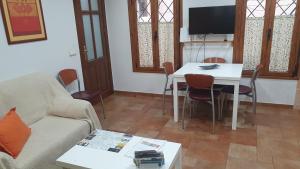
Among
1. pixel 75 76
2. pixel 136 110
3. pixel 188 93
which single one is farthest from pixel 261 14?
pixel 75 76

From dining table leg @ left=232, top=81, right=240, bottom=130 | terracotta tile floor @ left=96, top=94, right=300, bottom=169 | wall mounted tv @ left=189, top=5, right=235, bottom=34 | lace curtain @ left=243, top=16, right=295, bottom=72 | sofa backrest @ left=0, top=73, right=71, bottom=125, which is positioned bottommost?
terracotta tile floor @ left=96, top=94, right=300, bottom=169

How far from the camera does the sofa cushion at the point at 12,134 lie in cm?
184

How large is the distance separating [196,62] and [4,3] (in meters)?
2.79

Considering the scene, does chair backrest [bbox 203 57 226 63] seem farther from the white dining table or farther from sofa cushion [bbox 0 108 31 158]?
sofa cushion [bbox 0 108 31 158]

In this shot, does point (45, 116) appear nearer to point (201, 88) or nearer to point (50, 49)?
point (50, 49)

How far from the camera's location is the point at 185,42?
382 centimetres

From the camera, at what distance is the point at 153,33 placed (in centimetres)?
398

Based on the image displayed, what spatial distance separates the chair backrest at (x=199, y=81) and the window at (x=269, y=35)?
1.18 meters

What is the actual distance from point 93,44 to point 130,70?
87 centimetres

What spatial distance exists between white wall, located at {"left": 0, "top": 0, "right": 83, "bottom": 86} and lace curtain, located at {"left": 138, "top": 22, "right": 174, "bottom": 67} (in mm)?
1183

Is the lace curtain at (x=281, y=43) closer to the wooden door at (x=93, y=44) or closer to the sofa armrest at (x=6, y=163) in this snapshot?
the wooden door at (x=93, y=44)

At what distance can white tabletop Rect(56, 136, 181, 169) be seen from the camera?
163 cm

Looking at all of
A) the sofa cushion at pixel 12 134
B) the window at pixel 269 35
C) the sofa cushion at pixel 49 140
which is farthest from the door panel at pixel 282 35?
the sofa cushion at pixel 12 134

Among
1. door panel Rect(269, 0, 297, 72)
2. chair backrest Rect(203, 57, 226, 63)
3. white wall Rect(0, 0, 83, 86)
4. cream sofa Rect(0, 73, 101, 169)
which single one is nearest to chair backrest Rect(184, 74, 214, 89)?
chair backrest Rect(203, 57, 226, 63)
